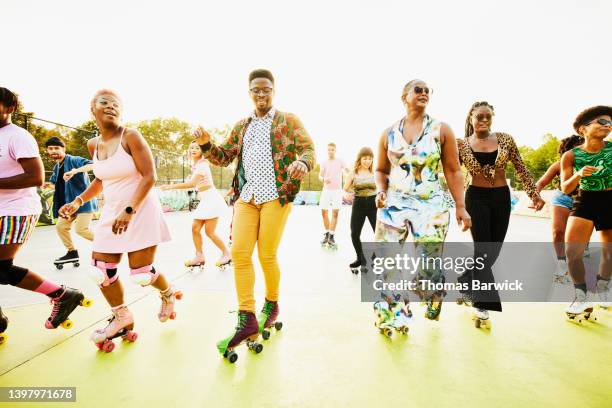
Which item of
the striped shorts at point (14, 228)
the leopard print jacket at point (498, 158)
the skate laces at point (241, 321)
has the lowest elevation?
the skate laces at point (241, 321)

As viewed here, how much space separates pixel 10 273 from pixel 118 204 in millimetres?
1028

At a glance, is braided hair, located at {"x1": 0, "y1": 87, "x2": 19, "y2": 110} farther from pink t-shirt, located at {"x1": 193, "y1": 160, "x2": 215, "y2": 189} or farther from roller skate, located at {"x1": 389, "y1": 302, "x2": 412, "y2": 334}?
roller skate, located at {"x1": 389, "y1": 302, "x2": 412, "y2": 334}

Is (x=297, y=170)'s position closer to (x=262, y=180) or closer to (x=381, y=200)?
(x=262, y=180)

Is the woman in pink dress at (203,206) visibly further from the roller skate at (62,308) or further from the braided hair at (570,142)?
the braided hair at (570,142)

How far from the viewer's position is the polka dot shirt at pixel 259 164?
2613 millimetres

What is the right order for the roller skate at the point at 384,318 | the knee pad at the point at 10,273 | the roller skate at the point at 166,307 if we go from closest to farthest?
the knee pad at the point at 10,273 < the roller skate at the point at 384,318 < the roller skate at the point at 166,307

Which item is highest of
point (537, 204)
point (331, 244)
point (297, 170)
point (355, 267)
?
point (297, 170)

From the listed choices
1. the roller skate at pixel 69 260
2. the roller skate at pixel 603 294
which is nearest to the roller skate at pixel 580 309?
the roller skate at pixel 603 294

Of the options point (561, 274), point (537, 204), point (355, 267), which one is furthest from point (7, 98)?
point (561, 274)

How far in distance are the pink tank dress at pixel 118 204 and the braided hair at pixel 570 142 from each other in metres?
4.78

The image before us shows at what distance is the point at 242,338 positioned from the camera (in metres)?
2.44

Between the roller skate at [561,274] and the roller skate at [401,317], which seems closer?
the roller skate at [401,317]

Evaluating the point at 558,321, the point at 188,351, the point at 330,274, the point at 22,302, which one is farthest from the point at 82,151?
the point at 558,321

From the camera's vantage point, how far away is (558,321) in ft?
10.5
